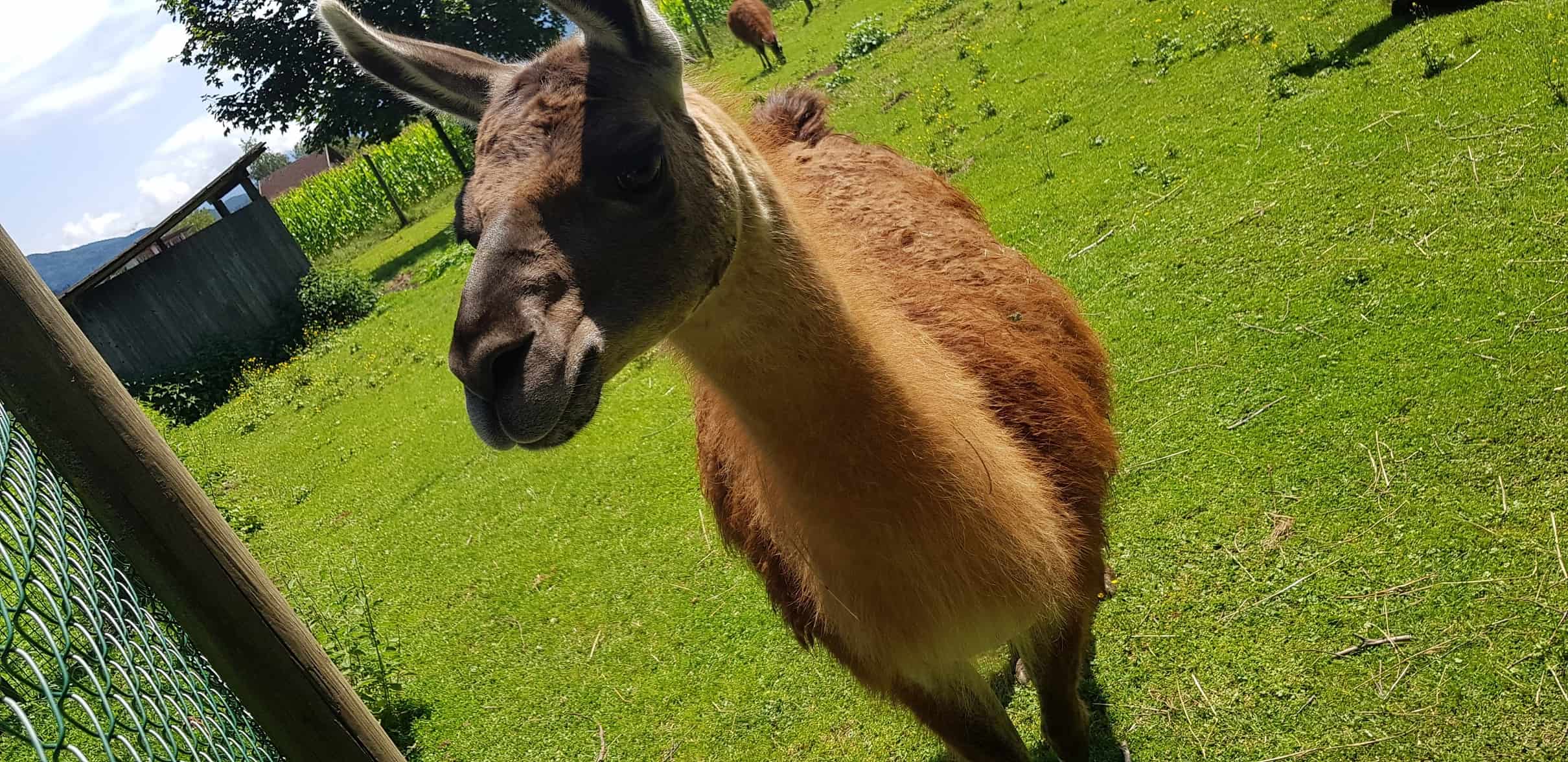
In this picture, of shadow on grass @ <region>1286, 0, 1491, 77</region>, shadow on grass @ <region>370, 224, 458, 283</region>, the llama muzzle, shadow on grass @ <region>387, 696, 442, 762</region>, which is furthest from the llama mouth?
shadow on grass @ <region>370, 224, 458, 283</region>

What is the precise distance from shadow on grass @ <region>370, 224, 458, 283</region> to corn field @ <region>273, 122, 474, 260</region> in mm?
10334

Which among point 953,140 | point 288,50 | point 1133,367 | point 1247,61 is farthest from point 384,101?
point 1133,367

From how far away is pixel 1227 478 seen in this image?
385 centimetres

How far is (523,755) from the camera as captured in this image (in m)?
4.27

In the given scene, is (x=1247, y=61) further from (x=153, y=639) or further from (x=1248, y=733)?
(x=153, y=639)

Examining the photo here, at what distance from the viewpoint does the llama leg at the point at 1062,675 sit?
2.81m

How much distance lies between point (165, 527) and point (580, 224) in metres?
0.99

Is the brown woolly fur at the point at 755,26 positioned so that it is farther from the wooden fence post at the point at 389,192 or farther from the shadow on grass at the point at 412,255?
the wooden fence post at the point at 389,192

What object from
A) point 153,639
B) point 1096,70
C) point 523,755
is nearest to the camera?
point 153,639

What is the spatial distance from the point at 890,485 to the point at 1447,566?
2321mm

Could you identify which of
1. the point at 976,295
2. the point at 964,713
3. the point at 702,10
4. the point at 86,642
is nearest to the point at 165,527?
the point at 86,642

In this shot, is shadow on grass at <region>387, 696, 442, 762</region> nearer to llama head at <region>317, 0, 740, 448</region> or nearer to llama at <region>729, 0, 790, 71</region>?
llama head at <region>317, 0, 740, 448</region>

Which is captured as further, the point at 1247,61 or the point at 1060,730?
the point at 1247,61

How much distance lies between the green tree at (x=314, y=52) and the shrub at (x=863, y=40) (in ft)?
34.1
